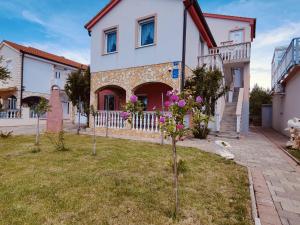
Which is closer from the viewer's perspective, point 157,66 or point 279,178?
point 279,178

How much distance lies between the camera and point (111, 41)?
39.5 feet

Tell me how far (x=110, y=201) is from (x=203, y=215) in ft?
4.64

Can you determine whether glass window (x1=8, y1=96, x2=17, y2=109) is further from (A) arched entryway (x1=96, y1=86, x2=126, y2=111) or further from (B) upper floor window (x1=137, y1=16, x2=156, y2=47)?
(B) upper floor window (x1=137, y1=16, x2=156, y2=47)

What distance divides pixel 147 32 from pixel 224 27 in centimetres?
1056

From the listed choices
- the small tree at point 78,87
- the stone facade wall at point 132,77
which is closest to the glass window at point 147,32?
the stone facade wall at point 132,77

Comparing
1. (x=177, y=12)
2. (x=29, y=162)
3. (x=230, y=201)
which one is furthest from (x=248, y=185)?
(x=177, y=12)

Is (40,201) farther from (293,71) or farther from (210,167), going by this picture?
(293,71)

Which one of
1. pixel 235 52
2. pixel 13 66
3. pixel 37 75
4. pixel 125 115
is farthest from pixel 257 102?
pixel 13 66

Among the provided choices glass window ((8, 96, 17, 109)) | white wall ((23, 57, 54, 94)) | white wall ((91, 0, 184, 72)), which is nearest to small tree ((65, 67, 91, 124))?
white wall ((91, 0, 184, 72))

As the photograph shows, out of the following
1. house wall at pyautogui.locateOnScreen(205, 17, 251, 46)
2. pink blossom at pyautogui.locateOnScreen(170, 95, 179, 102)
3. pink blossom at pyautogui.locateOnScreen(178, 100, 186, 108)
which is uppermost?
house wall at pyautogui.locateOnScreen(205, 17, 251, 46)

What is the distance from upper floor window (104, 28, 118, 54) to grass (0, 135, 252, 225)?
7.97m

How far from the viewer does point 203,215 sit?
279cm

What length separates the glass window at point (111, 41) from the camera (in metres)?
11.8

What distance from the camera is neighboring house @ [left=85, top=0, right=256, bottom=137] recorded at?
9609 mm
